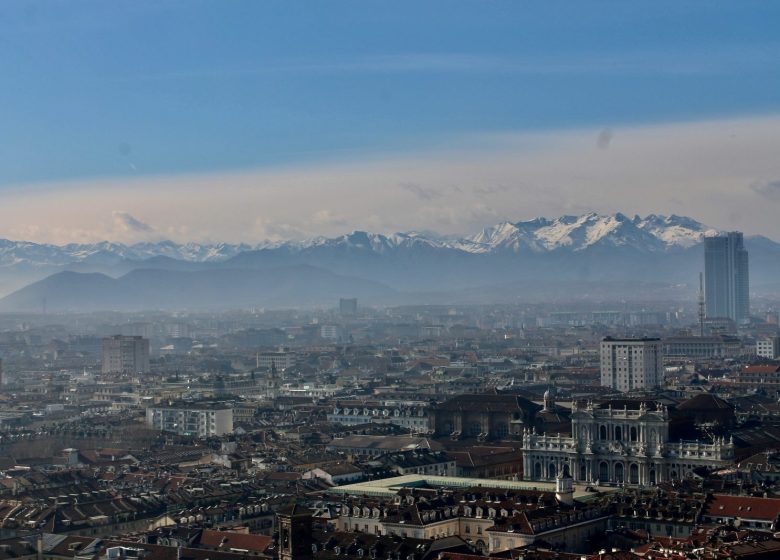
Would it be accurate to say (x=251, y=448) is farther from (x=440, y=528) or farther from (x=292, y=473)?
(x=440, y=528)

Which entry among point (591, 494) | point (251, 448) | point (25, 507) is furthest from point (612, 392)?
point (25, 507)

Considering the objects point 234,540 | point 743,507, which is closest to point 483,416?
point 743,507

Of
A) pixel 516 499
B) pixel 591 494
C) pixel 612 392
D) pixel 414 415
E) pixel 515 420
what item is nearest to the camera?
pixel 516 499

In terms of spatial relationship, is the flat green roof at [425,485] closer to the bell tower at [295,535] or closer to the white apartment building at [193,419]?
the bell tower at [295,535]

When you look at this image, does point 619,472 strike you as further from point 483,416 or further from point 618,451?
point 483,416

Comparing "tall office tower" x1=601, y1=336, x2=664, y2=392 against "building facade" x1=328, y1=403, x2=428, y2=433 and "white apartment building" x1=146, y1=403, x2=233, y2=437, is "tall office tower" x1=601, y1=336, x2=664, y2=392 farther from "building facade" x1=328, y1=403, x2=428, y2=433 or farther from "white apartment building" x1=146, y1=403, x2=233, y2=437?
"white apartment building" x1=146, y1=403, x2=233, y2=437

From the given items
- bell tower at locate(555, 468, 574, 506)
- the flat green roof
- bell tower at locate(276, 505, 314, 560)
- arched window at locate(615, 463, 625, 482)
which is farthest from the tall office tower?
bell tower at locate(276, 505, 314, 560)

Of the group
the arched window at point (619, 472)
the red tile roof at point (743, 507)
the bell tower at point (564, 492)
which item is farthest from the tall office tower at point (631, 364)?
the red tile roof at point (743, 507)
